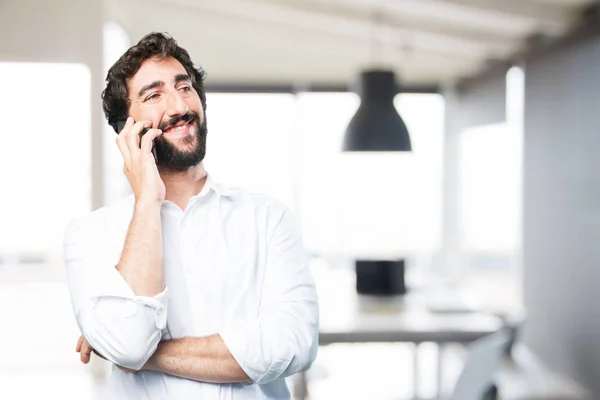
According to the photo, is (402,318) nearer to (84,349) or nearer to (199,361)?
(84,349)

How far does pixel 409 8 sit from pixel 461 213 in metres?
3.95

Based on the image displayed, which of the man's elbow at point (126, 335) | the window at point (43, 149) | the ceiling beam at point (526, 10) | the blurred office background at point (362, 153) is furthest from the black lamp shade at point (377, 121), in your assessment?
the man's elbow at point (126, 335)

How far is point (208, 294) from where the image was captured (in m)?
1.75

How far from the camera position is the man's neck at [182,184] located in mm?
1869

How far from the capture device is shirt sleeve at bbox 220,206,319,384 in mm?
1645

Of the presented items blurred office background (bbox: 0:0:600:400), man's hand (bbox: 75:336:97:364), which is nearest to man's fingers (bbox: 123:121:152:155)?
man's hand (bbox: 75:336:97:364)

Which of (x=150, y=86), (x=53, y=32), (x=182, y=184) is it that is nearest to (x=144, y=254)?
(x=182, y=184)

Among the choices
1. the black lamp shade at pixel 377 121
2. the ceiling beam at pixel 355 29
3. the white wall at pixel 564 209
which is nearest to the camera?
the black lamp shade at pixel 377 121

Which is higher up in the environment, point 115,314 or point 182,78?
point 182,78

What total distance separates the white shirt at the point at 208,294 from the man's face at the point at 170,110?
0.12 meters

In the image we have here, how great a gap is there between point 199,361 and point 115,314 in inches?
8.3

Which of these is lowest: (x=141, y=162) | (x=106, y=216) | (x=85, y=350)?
(x=85, y=350)

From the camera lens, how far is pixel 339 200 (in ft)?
32.6

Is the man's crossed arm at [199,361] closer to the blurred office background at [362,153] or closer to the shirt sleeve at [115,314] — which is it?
the shirt sleeve at [115,314]
